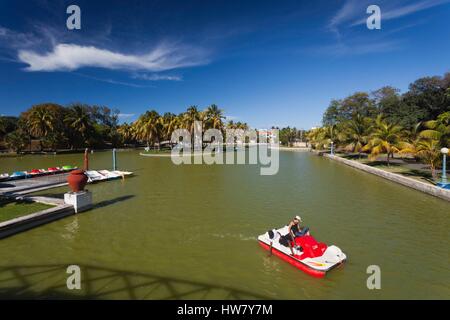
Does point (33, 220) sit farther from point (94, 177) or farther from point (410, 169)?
point (410, 169)

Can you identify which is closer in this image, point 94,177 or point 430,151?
point 430,151

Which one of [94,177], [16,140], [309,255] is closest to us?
[309,255]

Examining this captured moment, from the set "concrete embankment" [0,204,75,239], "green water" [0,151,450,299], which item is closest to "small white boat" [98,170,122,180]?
"green water" [0,151,450,299]

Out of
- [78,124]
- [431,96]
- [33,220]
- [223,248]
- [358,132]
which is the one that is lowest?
[223,248]

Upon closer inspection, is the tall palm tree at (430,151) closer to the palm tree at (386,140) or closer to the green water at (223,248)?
the green water at (223,248)

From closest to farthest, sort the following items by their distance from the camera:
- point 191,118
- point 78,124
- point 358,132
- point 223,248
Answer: point 223,248
point 358,132
point 191,118
point 78,124

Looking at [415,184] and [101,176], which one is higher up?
[101,176]

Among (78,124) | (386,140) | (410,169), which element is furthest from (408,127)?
(78,124)
